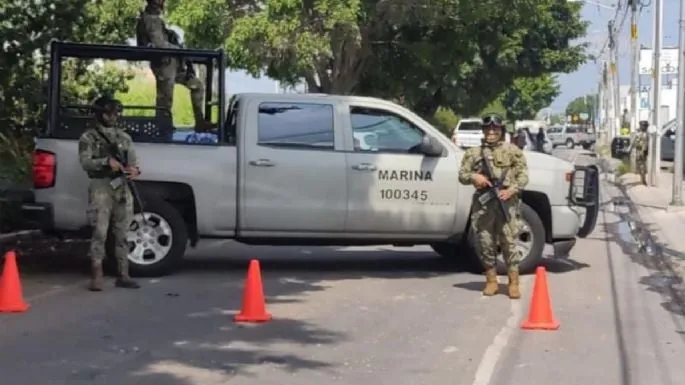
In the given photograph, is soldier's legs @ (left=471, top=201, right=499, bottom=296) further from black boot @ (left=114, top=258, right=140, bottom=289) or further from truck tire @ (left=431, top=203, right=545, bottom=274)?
black boot @ (left=114, top=258, right=140, bottom=289)

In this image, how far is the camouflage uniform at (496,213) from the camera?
438 inches

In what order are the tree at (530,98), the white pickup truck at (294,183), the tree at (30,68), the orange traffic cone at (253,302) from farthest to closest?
the tree at (530,98) → the tree at (30,68) → the white pickup truck at (294,183) → the orange traffic cone at (253,302)

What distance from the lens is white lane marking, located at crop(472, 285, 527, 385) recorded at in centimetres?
783

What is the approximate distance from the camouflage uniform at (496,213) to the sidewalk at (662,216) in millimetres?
3019

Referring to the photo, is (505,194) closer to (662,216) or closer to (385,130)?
(385,130)

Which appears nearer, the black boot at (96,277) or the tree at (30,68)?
the black boot at (96,277)

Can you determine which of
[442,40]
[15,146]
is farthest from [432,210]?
[442,40]

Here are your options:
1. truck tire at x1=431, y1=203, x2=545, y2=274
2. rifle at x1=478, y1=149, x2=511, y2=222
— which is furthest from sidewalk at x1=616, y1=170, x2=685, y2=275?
rifle at x1=478, y1=149, x2=511, y2=222

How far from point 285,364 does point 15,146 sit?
11.3 meters

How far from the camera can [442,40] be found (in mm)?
32844

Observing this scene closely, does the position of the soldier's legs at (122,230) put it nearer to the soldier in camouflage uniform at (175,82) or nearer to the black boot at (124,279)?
the black boot at (124,279)

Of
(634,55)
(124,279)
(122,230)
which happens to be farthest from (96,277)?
(634,55)

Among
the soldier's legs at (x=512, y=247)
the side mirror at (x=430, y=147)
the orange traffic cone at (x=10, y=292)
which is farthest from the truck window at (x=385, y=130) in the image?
the orange traffic cone at (x=10, y=292)

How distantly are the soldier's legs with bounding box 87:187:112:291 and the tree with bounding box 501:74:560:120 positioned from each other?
184 ft
